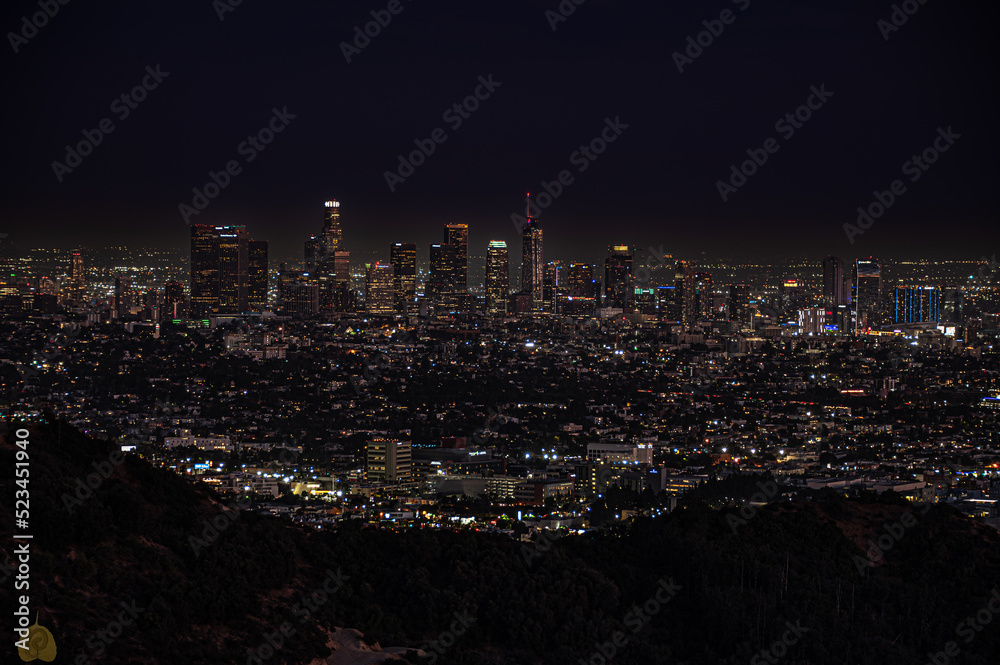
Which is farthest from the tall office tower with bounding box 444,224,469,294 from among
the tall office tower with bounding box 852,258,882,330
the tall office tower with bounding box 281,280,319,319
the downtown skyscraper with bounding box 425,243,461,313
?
the tall office tower with bounding box 852,258,882,330

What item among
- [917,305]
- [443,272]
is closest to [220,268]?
[443,272]

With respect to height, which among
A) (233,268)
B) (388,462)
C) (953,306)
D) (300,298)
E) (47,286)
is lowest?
(388,462)

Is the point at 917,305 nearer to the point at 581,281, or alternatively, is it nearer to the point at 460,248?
the point at 581,281

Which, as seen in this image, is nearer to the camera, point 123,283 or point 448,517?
point 448,517

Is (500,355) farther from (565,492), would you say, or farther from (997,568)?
(997,568)

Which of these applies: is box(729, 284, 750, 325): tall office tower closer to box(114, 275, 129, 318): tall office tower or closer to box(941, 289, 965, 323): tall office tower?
box(941, 289, 965, 323): tall office tower

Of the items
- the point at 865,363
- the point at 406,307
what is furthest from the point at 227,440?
the point at 406,307
